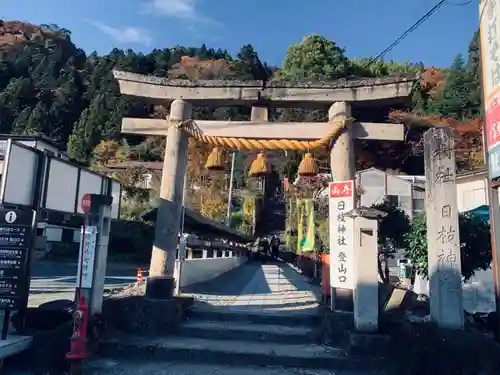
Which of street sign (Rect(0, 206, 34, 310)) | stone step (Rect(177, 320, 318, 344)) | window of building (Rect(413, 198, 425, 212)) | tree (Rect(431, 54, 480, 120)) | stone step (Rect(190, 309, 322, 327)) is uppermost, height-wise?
tree (Rect(431, 54, 480, 120))

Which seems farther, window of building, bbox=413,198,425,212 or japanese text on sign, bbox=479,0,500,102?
window of building, bbox=413,198,425,212

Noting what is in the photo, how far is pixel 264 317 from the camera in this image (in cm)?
821

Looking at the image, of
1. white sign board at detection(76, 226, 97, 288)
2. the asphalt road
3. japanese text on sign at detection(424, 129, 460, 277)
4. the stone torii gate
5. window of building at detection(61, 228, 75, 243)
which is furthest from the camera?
window of building at detection(61, 228, 75, 243)

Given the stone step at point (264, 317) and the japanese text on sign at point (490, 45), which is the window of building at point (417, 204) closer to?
the stone step at point (264, 317)

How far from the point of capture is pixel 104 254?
7.21 m

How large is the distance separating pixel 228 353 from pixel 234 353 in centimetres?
10

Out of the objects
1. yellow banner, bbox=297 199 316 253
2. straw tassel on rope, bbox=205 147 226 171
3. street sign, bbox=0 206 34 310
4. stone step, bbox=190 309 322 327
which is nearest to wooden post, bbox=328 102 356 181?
Answer: straw tassel on rope, bbox=205 147 226 171

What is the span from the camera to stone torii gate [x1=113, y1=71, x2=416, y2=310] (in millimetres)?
8273

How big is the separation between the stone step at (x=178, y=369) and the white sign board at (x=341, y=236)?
1.63 metres

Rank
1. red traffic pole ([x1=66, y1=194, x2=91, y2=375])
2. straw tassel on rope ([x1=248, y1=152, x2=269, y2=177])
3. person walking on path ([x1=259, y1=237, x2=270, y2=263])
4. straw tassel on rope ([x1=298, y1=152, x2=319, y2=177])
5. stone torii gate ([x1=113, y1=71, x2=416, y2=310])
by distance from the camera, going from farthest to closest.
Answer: person walking on path ([x1=259, y1=237, x2=270, y2=263]) → straw tassel on rope ([x1=248, y1=152, x2=269, y2=177]) → straw tassel on rope ([x1=298, y1=152, x2=319, y2=177]) → stone torii gate ([x1=113, y1=71, x2=416, y2=310]) → red traffic pole ([x1=66, y1=194, x2=91, y2=375])

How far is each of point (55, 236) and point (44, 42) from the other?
58.1m

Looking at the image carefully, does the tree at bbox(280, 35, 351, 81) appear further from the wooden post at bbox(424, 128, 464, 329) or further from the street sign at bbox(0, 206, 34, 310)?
the street sign at bbox(0, 206, 34, 310)

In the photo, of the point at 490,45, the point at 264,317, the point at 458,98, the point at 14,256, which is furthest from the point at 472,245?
the point at 458,98

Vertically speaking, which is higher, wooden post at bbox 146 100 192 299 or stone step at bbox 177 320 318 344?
wooden post at bbox 146 100 192 299
